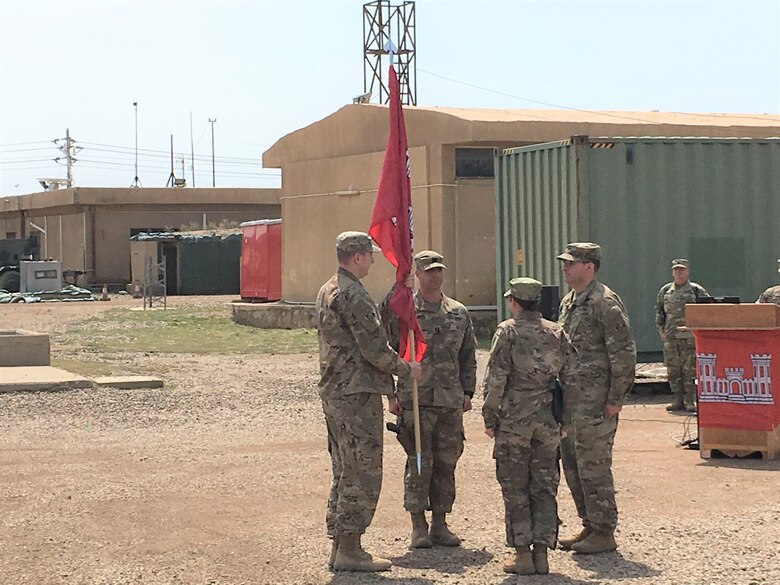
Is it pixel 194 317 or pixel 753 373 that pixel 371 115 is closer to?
pixel 194 317

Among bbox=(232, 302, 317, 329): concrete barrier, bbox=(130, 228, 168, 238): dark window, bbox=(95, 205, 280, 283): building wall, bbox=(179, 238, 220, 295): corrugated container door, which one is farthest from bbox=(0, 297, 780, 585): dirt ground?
bbox=(130, 228, 168, 238): dark window

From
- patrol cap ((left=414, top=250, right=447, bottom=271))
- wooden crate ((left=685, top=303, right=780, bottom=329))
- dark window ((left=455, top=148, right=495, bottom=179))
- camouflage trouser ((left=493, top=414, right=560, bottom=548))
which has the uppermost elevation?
dark window ((left=455, top=148, right=495, bottom=179))

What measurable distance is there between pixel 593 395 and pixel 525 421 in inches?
25.0

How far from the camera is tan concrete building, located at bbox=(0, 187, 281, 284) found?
47.4m

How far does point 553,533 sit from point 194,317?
79.0ft

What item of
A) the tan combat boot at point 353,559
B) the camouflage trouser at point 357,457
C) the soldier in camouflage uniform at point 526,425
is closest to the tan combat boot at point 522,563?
the soldier in camouflage uniform at point 526,425

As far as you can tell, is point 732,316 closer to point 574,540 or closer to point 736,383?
point 736,383

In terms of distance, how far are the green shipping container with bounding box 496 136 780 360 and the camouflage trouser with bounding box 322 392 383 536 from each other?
8729 millimetres

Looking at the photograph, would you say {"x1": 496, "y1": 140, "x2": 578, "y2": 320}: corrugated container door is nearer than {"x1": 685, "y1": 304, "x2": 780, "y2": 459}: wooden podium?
No

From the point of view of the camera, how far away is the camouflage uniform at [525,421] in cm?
643

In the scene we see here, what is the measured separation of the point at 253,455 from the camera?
10469mm

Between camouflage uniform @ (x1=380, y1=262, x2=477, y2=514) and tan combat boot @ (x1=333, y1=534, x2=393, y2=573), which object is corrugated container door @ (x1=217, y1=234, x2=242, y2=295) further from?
tan combat boot @ (x1=333, y1=534, x2=393, y2=573)

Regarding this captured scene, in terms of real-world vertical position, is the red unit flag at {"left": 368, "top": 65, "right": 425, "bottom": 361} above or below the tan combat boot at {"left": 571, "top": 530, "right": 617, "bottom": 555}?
above

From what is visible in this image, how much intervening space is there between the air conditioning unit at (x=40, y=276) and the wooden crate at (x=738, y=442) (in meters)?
33.5
